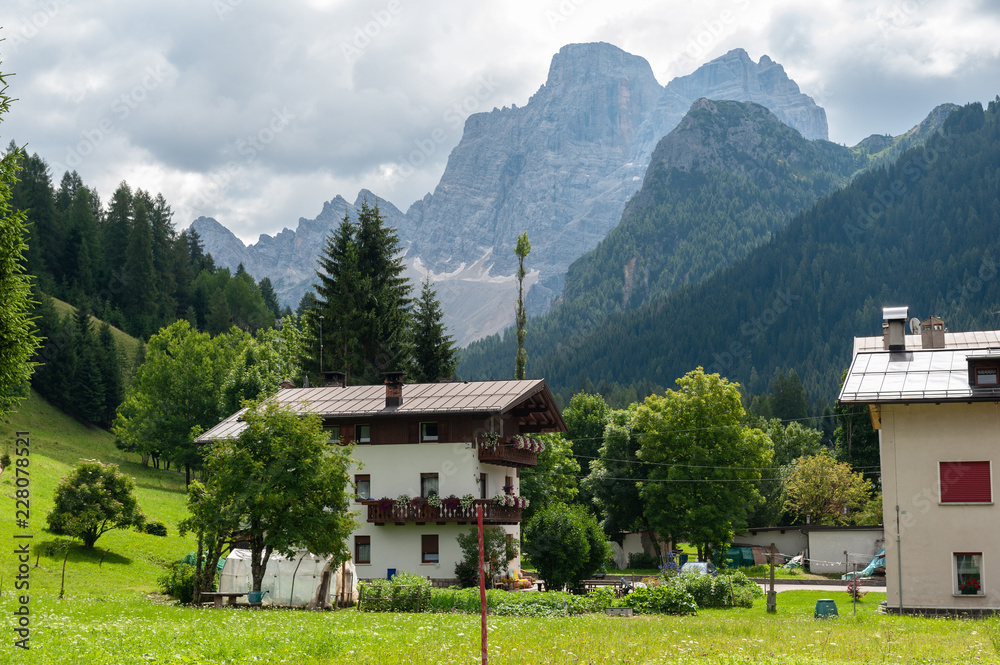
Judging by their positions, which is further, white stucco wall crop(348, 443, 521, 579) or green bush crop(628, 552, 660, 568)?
green bush crop(628, 552, 660, 568)

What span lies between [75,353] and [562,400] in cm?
10728

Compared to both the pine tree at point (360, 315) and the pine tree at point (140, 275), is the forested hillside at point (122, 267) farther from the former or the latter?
the pine tree at point (360, 315)

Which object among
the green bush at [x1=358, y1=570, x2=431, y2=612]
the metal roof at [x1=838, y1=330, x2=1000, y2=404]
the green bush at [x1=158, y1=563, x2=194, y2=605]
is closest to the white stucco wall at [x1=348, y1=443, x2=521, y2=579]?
the green bush at [x1=158, y1=563, x2=194, y2=605]

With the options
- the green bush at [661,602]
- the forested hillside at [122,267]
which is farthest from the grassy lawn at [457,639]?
the forested hillside at [122,267]

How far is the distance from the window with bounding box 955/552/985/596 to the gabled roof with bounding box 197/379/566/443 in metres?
21.0

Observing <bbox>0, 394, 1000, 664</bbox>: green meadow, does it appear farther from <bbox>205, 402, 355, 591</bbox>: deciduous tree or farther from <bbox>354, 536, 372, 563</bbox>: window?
<bbox>354, 536, 372, 563</bbox>: window

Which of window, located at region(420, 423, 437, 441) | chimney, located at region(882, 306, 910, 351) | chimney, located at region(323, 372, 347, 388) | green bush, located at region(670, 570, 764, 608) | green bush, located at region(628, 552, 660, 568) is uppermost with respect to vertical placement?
chimney, located at region(882, 306, 910, 351)

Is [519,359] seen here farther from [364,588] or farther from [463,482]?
[364,588]

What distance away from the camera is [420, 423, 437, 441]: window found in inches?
1893

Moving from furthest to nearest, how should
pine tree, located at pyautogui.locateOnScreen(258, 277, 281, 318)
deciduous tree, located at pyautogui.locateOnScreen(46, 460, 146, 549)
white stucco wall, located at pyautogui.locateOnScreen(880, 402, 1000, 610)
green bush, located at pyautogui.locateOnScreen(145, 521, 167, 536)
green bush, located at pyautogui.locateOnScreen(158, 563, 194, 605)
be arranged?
pine tree, located at pyautogui.locateOnScreen(258, 277, 281, 318) → green bush, located at pyautogui.locateOnScreen(145, 521, 167, 536) → deciduous tree, located at pyautogui.locateOnScreen(46, 460, 146, 549) → green bush, located at pyautogui.locateOnScreen(158, 563, 194, 605) → white stucco wall, located at pyautogui.locateOnScreen(880, 402, 1000, 610)

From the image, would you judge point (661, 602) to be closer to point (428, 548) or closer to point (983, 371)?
point (983, 371)

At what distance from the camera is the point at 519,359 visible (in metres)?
68.6

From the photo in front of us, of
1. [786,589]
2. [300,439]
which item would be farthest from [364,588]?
[786,589]

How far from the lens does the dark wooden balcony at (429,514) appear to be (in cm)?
4547
